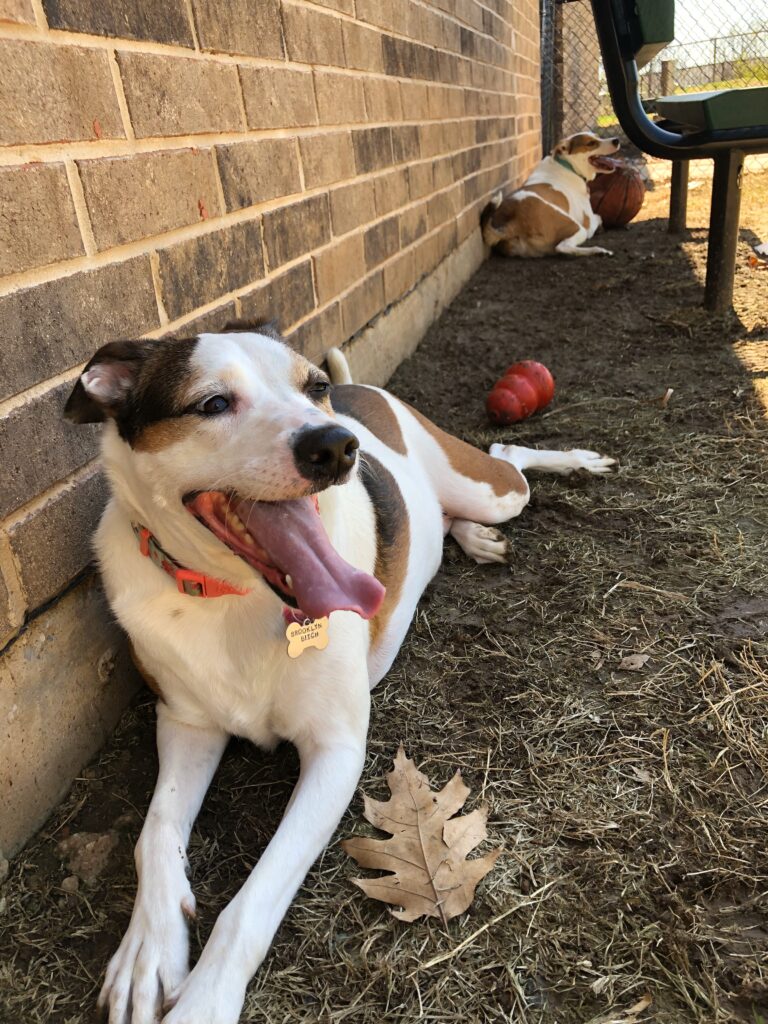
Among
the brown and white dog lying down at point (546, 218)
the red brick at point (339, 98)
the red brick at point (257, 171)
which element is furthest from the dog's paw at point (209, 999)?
the brown and white dog lying down at point (546, 218)

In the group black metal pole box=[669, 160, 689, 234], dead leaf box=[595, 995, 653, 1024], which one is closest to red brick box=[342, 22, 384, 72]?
dead leaf box=[595, 995, 653, 1024]

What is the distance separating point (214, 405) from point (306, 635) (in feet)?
1.91

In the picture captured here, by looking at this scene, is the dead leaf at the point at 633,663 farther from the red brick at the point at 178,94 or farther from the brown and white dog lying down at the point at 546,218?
the brown and white dog lying down at the point at 546,218

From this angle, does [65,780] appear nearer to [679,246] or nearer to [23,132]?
[23,132]

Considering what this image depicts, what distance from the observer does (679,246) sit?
8.12m

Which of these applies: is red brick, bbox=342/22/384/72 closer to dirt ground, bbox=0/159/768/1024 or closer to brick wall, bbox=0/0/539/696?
brick wall, bbox=0/0/539/696

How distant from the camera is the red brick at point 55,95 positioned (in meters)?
1.88

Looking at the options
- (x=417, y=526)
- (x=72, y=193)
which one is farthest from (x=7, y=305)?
(x=417, y=526)

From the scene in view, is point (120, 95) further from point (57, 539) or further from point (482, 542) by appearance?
point (482, 542)

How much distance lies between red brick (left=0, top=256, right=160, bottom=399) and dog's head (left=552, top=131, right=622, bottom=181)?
8.31 m

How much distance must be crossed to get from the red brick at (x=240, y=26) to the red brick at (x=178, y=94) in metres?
0.09

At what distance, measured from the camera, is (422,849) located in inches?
75.0

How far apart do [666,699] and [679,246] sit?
6.98 meters

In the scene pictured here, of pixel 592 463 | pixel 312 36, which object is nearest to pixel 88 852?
pixel 592 463
